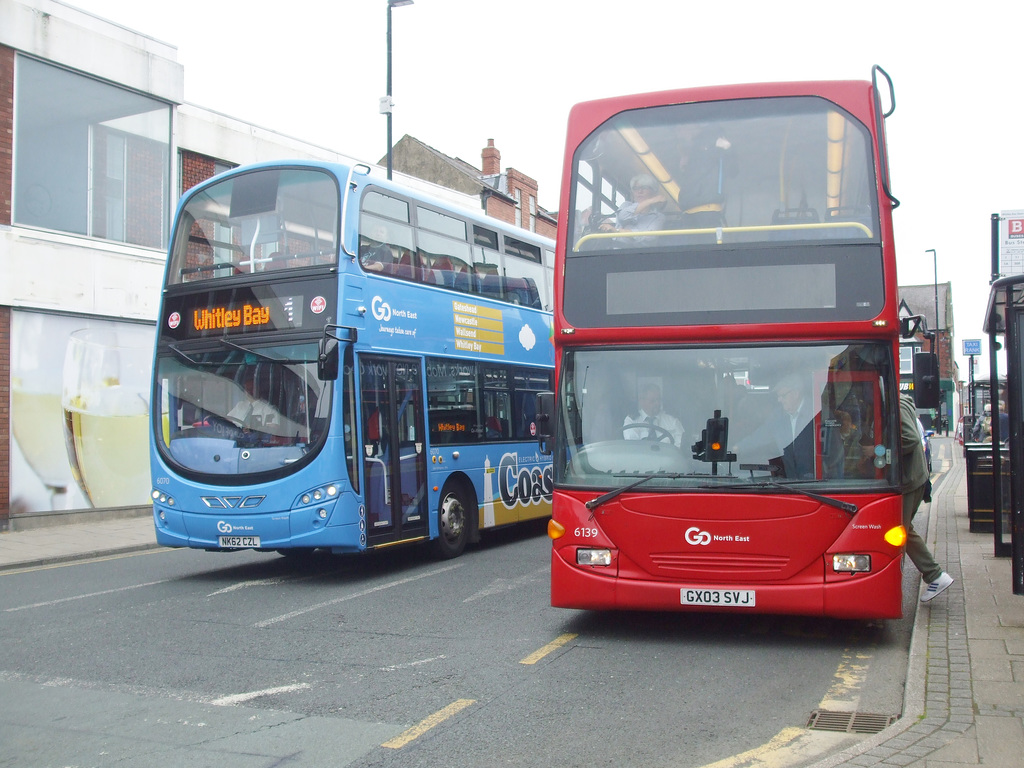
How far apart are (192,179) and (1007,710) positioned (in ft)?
64.1

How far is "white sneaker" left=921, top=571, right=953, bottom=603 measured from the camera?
323 inches

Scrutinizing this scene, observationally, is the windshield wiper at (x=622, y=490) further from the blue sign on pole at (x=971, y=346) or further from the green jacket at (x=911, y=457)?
the blue sign on pole at (x=971, y=346)

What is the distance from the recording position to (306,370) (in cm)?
1010

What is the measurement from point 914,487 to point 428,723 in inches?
176

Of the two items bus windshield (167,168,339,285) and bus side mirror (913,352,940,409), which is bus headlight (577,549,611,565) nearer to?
bus side mirror (913,352,940,409)

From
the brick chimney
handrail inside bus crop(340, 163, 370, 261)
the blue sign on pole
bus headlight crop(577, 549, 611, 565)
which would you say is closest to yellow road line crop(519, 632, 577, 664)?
bus headlight crop(577, 549, 611, 565)

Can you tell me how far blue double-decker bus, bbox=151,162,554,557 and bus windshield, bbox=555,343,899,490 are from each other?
3256 mm

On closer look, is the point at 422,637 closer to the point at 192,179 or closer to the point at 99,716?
the point at 99,716

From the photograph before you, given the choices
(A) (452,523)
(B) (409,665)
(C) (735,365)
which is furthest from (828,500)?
(A) (452,523)

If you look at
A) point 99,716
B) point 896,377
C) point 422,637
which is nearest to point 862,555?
point 896,377

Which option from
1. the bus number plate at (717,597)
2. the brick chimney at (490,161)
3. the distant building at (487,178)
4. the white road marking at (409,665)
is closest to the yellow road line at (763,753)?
the bus number plate at (717,597)

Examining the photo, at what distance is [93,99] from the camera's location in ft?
59.7

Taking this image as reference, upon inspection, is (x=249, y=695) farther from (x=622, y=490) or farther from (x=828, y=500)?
(x=828, y=500)

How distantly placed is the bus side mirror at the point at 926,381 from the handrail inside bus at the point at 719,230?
3.76ft
